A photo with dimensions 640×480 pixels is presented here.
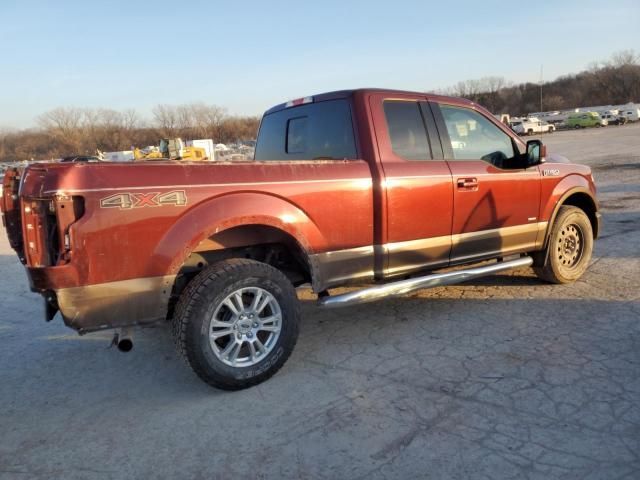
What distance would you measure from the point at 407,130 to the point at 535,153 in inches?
59.1

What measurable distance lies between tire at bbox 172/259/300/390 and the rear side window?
1.35 meters

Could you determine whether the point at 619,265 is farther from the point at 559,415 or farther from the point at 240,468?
the point at 240,468

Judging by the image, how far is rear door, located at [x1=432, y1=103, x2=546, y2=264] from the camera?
15.1 feet

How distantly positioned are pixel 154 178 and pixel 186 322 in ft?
3.13

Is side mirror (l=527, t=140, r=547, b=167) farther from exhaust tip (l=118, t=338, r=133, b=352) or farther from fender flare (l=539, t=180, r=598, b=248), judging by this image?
exhaust tip (l=118, t=338, r=133, b=352)

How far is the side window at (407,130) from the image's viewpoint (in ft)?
14.1

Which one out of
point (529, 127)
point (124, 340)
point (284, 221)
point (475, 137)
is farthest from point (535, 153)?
point (529, 127)

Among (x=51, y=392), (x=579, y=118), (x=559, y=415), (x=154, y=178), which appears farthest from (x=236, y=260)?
(x=579, y=118)

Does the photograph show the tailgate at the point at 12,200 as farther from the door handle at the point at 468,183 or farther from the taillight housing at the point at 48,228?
the door handle at the point at 468,183

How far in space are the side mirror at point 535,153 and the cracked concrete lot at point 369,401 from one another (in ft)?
4.49

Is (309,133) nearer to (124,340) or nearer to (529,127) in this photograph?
(124,340)

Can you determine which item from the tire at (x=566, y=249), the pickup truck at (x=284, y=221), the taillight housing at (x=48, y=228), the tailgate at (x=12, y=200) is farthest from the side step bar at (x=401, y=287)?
the tailgate at (x=12, y=200)

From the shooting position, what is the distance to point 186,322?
10.9ft

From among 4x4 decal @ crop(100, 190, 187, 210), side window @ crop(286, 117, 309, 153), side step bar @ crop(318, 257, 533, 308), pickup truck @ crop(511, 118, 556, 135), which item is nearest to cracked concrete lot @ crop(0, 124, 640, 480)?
side step bar @ crop(318, 257, 533, 308)
